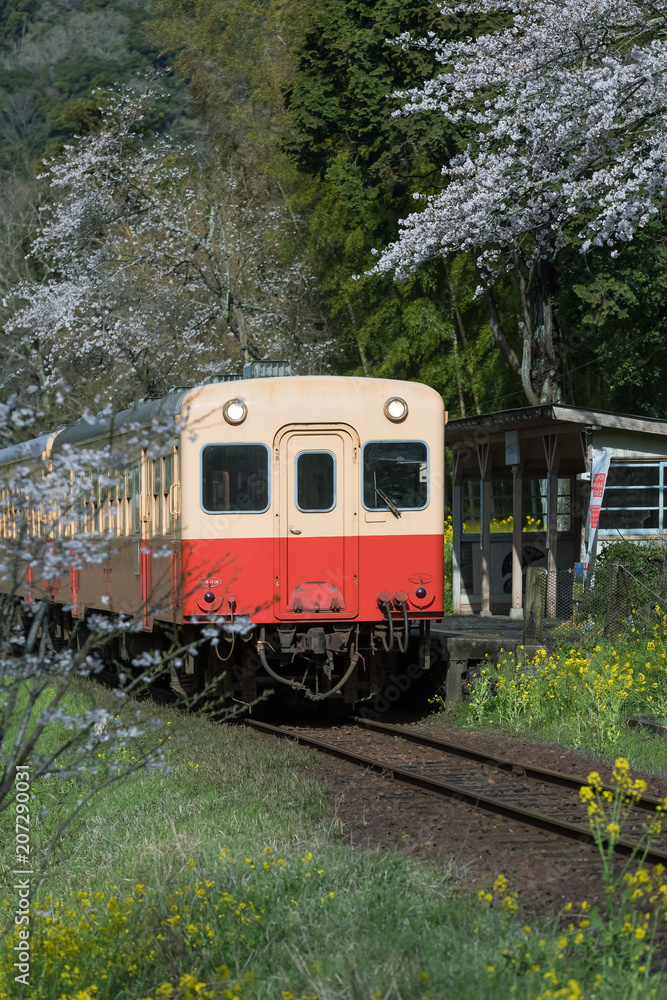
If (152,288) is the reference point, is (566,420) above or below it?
below

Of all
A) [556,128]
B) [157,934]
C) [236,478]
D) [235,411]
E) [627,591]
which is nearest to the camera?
[157,934]

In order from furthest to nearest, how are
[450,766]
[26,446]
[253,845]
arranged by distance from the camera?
[26,446] < [450,766] < [253,845]

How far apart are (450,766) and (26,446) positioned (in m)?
10.8

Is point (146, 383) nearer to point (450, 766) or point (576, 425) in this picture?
point (576, 425)

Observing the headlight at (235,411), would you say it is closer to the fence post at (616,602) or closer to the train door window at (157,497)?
the train door window at (157,497)

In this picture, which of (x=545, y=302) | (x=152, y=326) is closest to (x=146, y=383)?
(x=152, y=326)

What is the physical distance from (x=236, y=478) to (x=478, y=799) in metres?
4.16

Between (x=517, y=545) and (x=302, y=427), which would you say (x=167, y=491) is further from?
(x=517, y=545)

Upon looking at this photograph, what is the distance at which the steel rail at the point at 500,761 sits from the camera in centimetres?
820

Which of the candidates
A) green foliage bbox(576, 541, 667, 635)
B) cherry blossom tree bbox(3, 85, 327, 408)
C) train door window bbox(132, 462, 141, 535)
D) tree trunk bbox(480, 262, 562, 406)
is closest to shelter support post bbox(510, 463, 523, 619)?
green foliage bbox(576, 541, 667, 635)

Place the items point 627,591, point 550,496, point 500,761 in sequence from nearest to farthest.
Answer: point 500,761 < point 627,591 < point 550,496

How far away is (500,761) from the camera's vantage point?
9570mm

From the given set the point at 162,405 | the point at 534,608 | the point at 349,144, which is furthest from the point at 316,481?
the point at 349,144

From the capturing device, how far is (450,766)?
9727 millimetres
